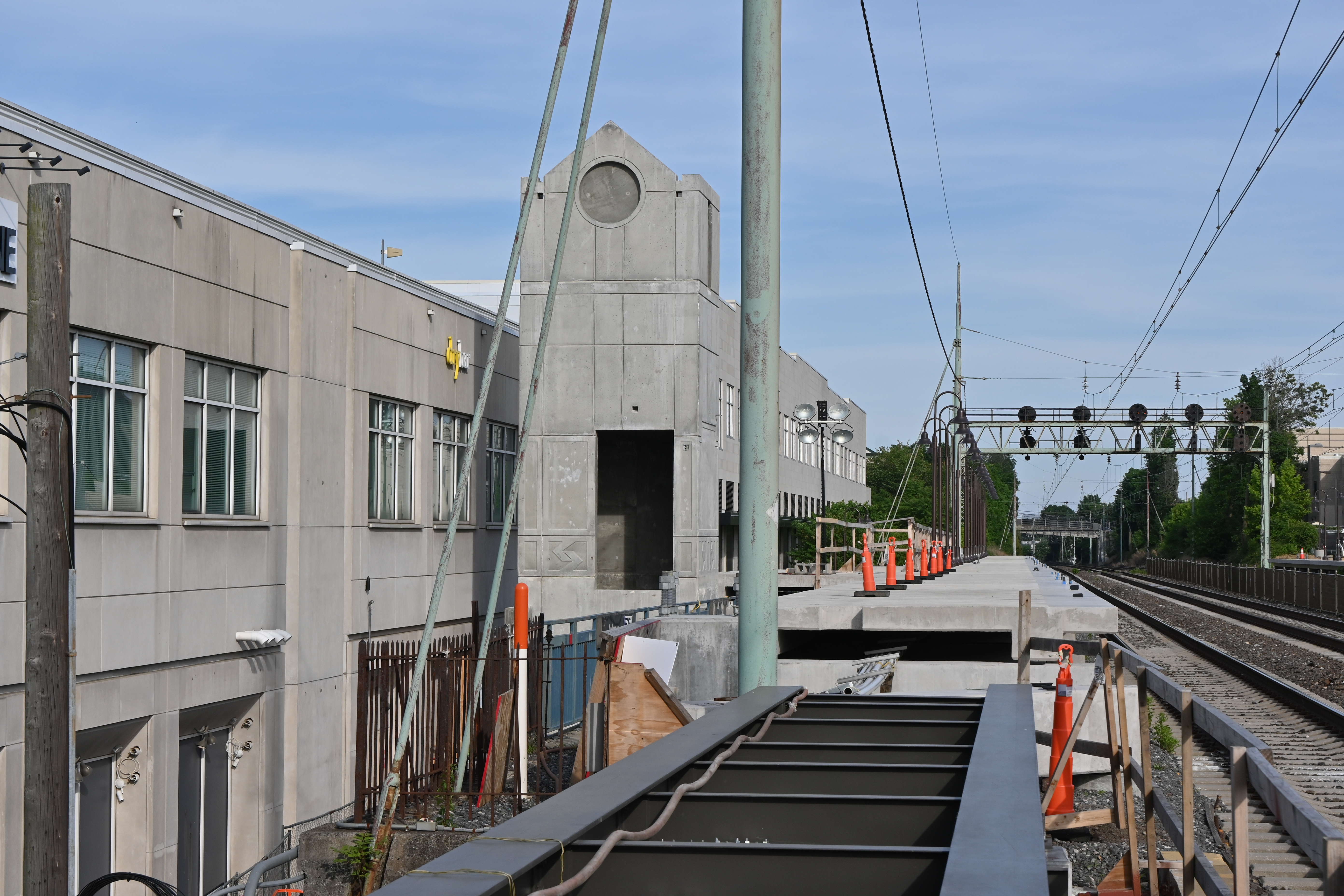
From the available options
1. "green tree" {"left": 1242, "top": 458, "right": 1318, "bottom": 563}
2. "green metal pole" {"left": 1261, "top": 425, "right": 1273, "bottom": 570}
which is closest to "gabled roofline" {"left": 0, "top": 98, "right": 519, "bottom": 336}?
"green metal pole" {"left": 1261, "top": 425, "right": 1273, "bottom": 570}

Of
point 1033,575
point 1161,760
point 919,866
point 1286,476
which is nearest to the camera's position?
point 919,866

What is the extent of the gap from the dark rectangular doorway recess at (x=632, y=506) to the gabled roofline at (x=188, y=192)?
32.8 feet

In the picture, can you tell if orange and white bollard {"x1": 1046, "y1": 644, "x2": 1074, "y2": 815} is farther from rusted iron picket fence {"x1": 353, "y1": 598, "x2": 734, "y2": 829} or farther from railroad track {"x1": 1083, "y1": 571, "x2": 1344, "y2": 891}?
rusted iron picket fence {"x1": 353, "y1": 598, "x2": 734, "y2": 829}

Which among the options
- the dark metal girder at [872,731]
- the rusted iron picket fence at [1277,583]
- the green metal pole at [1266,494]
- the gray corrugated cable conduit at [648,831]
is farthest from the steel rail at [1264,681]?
the green metal pole at [1266,494]

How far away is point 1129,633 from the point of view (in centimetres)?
3781

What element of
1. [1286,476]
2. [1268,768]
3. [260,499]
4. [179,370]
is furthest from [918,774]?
[1286,476]

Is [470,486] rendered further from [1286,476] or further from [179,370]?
[1286,476]

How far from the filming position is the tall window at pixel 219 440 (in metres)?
21.7

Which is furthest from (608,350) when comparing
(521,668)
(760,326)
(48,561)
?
(760,326)

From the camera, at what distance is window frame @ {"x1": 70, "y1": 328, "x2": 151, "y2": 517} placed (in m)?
18.7

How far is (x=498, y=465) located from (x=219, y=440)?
1477 centimetres

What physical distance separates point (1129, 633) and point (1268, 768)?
3580cm

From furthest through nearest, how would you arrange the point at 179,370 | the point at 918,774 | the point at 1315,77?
the point at 1315,77 < the point at 179,370 < the point at 918,774

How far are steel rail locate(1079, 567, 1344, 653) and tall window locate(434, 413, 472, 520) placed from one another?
20920 millimetres
